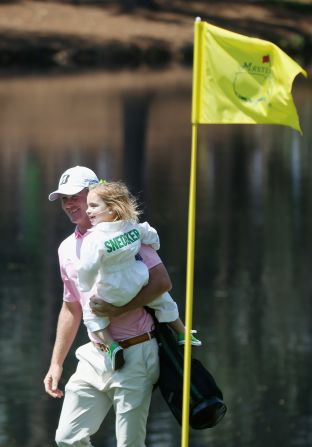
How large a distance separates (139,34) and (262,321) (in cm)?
3225

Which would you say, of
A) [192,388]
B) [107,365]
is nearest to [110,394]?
[107,365]

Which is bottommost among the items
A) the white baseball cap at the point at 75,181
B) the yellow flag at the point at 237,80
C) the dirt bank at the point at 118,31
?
the white baseball cap at the point at 75,181

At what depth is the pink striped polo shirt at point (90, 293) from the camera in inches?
199

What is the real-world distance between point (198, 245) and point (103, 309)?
1160 centimetres

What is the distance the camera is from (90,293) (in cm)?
505

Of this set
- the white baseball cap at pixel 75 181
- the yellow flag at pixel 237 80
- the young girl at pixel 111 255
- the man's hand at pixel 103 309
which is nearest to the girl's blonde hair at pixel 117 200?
the young girl at pixel 111 255

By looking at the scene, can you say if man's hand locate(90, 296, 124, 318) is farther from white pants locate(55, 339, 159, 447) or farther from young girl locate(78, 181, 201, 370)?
white pants locate(55, 339, 159, 447)

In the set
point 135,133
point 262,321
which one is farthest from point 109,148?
point 262,321

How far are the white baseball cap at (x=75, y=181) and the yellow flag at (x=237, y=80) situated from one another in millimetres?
502

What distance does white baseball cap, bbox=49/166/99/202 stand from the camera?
5.15 metres

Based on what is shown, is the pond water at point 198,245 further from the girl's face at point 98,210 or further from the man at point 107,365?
the girl's face at point 98,210

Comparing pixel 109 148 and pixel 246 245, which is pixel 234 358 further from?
pixel 109 148

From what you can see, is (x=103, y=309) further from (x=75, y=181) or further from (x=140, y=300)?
(x=75, y=181)

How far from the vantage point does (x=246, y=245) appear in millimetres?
16609
